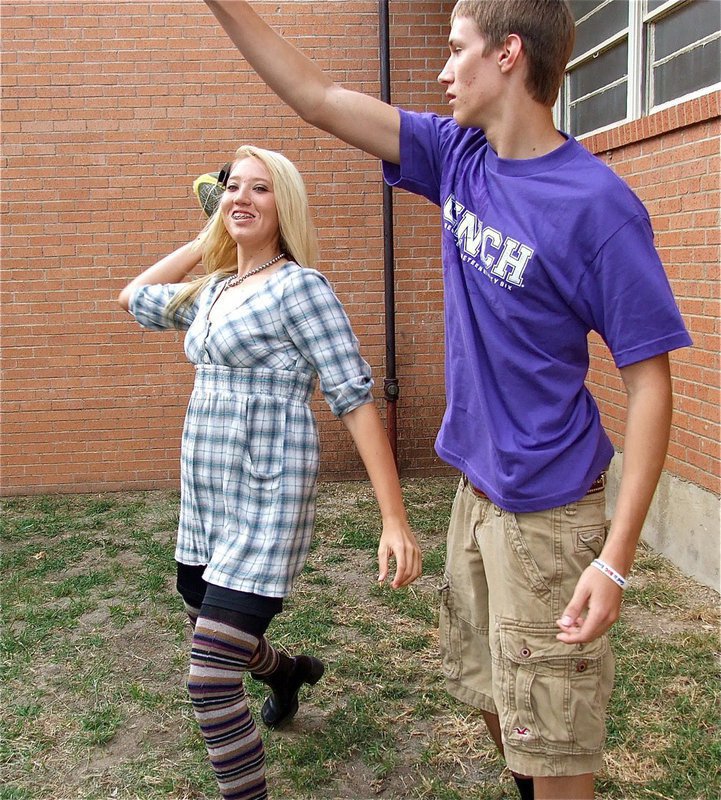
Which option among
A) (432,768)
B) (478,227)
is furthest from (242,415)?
(432,768)

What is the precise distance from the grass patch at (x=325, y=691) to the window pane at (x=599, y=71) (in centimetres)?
309

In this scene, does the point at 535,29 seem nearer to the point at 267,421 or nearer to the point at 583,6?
the point at 267,421

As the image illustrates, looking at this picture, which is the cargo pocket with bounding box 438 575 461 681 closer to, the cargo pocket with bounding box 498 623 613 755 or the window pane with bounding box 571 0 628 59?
the cargo pocket with bounding box 498 623 613 755

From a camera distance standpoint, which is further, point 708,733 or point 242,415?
point 708,733

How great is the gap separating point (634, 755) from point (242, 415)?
1839 millimetres

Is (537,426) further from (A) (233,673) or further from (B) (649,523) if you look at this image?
(B) (649,523)

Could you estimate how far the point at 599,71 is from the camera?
5867 mm

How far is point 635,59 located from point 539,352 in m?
3.99

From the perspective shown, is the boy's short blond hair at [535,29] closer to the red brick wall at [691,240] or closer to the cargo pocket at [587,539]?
the cargo pocket at [587,539]

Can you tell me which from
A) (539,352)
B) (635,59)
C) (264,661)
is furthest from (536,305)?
(635,59)

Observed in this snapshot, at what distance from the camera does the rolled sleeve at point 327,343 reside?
2.50 metres

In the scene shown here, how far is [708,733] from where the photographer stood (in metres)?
3.16

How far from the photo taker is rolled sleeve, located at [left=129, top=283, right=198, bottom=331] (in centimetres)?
290

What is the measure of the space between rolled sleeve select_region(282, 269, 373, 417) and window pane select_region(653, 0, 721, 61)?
3.04m
